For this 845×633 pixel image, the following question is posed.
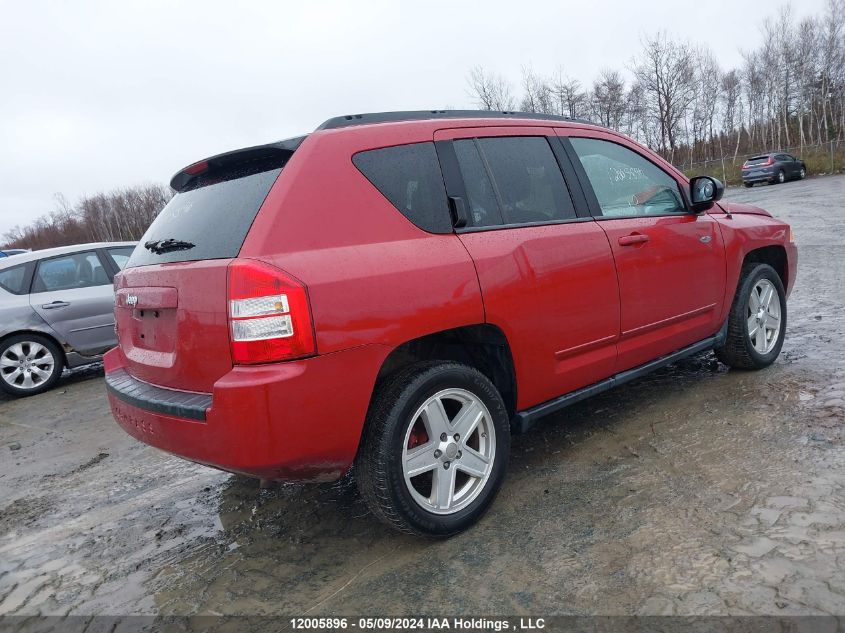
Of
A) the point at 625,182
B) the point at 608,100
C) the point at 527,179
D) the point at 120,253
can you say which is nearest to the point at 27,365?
the point at 120,253

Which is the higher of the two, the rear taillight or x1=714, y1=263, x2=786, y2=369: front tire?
the rear taillight

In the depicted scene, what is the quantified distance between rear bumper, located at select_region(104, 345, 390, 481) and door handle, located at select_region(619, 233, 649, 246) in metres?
1.62

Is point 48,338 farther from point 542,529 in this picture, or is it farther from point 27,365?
point 542,529

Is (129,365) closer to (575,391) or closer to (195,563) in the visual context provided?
(195,563)

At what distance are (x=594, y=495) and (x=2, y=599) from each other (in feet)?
8.70

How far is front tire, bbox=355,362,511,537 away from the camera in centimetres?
232

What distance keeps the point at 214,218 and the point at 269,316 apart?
664 mm

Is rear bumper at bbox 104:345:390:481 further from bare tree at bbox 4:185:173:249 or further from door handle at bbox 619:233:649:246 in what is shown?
bare tree at bbox 4:185:173:249

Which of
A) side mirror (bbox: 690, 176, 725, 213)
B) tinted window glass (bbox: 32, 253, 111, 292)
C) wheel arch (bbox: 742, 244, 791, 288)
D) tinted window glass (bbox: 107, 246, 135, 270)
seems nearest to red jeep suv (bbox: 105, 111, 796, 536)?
side mirror (bbox: 690, 176, 725, 213)

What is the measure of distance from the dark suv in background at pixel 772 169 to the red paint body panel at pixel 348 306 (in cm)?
2920

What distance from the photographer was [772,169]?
27.4 metres

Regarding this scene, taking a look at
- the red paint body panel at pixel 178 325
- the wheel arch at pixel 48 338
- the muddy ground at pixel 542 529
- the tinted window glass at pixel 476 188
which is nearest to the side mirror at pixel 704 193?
the muddy ground at pixel 542 529

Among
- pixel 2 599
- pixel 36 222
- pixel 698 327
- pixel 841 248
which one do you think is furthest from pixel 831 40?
pixel 36 222

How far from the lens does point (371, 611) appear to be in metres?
2.13
